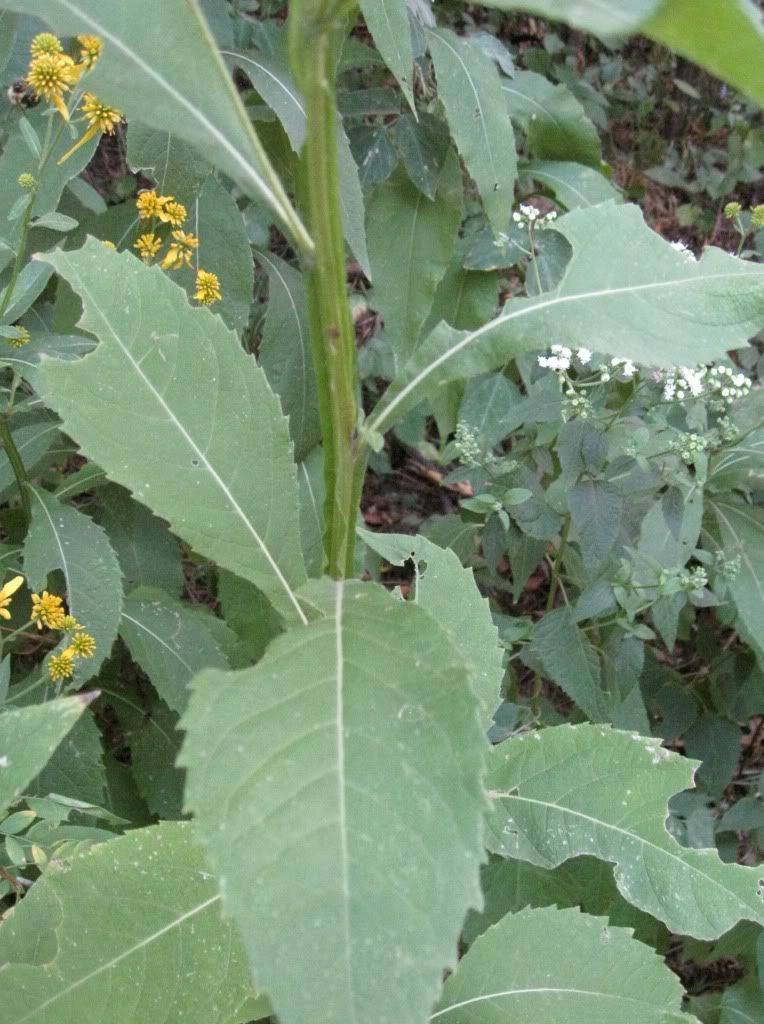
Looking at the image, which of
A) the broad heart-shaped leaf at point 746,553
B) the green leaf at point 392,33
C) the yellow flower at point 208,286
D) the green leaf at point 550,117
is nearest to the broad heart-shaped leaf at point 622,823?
the broad heart-shaped leaf at point 746,553

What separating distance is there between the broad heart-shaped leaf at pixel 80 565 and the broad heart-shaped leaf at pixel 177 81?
0.90m

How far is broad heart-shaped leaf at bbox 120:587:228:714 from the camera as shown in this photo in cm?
158

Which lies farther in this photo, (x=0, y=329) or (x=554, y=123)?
(x=554, y=123)

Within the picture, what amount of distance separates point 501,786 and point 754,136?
354cm

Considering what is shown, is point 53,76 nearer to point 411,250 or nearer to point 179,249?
point 179,249

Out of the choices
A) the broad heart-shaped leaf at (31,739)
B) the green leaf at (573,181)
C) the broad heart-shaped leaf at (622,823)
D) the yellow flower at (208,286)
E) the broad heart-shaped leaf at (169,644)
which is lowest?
the broad heart-shaped leaf at (169,644)

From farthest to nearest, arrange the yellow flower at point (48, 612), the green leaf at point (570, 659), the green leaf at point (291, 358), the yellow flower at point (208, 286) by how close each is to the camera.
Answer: the green leaf at point (291, 358)
the green leaf at point (570, 659)
the yellow flower at point (208, 286)
the yellow flower at point (48, 612)

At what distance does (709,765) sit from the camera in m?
2.13

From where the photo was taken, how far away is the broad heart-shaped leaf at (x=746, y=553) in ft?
5.92

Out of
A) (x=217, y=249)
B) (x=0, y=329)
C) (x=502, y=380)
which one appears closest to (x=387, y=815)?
(x=0, y=329)

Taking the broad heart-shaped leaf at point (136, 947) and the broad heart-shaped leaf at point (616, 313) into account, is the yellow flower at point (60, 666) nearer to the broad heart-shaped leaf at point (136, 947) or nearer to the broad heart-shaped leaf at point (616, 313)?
the broad heart-shaped leaf at point (136, 947)

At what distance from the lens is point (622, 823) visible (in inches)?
44.9

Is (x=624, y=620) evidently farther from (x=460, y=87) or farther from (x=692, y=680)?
(x=460, y=87)

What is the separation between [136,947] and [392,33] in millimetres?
1450
